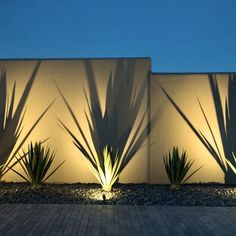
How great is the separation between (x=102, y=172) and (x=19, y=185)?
2.01 metres

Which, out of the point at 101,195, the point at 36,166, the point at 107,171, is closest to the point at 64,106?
the point at 36,166

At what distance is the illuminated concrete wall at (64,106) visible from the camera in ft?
25.0

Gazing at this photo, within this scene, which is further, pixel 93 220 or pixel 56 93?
pixel 56 93

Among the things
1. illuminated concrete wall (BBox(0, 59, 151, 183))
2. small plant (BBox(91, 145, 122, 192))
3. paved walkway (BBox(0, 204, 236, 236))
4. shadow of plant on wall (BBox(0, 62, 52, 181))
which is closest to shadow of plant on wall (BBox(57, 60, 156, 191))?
illuminated concrete wall (BBox(0, 59, 151, 183))

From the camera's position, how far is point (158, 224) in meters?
4.71

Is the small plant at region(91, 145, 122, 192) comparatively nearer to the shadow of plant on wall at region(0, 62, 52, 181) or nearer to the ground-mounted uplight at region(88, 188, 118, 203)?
the ground-mounted uplight at region(88, 188, 118, 203)

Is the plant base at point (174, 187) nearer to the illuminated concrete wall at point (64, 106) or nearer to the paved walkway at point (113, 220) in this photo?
the illuminated concrete wall at point (64, 106)

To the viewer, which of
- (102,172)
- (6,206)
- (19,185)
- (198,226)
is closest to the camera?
(198,226)

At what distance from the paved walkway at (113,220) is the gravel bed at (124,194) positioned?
1.21 feet

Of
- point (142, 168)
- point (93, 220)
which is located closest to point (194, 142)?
point (142, 168)

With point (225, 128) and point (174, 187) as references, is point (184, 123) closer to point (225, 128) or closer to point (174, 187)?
point (225, 128)

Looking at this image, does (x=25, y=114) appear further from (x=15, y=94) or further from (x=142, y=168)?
(x=142, y=168)

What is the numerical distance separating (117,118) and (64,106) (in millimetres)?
1273

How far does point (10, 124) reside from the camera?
7691 millimetres
